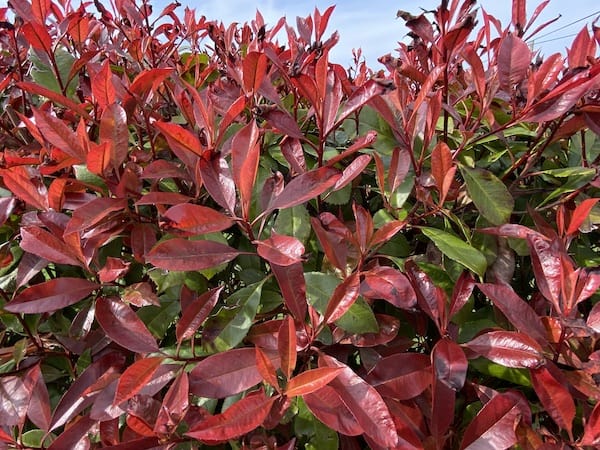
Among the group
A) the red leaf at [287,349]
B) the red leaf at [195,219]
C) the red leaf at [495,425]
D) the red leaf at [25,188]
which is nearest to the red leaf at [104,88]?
the red leaf at [25,188]

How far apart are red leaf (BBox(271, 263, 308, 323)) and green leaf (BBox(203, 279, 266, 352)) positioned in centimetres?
7

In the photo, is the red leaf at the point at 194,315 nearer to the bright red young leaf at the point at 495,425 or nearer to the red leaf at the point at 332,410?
the red leaf at the point at 332,410

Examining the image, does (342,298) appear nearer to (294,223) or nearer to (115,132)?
(294,223)

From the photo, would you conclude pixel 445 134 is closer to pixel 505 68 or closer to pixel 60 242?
pixel 505 68

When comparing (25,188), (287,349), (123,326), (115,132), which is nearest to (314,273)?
(287,349)

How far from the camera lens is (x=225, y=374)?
829 mm

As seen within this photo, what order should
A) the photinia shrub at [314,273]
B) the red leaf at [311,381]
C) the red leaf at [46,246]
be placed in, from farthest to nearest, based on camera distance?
the red leaf at [46,246], the photinia shrub at [314,273], the red leaf at [311,381]

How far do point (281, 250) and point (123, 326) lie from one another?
0.30m

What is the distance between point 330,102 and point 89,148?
1.44ft

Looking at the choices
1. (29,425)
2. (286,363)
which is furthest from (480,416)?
(29,425)

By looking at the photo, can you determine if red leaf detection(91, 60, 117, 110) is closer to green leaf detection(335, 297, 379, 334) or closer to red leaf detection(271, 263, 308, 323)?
red leaf detection(271, 263, 308, 323)

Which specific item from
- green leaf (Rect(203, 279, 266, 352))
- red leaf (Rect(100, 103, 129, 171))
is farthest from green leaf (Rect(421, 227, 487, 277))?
red leaf (Rect(100, 103, 129, 171))

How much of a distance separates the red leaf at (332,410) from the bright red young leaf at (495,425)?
0.18m

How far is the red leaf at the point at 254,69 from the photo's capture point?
102cm
